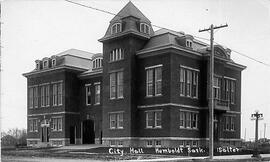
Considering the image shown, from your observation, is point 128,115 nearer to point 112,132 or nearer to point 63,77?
point 112,132

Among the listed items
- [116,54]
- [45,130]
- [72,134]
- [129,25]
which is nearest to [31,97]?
[45,130]

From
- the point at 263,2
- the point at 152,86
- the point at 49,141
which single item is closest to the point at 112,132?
the point at 152,86

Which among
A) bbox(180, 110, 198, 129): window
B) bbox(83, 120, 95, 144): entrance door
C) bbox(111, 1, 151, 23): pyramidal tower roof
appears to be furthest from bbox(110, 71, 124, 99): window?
bbox(83, 120, 95, 144): entrance door

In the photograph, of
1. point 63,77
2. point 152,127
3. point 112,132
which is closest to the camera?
point 152,127

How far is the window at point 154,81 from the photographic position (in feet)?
111

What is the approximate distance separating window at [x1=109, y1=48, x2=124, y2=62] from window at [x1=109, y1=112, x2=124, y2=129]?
17.7 feet

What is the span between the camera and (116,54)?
120 ft

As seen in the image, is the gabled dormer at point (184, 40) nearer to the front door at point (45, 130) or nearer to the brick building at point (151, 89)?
the brick building at point (151, 89)

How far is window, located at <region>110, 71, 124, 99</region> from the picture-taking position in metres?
36.2

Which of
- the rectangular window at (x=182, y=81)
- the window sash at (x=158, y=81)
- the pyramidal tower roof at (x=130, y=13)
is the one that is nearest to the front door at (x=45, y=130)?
the pyramidal tower roof at (x=130, y=13)

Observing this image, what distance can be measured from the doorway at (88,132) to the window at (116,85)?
8818 millimetres

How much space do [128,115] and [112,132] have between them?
2.81m

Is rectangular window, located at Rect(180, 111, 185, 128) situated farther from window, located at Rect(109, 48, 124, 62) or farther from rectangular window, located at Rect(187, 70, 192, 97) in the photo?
window, located at Rect(109, 48, 124, 62)

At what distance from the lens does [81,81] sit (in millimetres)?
44031
